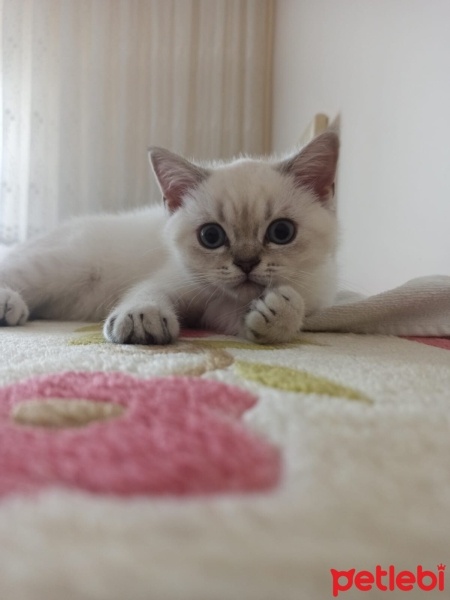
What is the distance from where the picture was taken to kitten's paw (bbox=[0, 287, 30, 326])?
3.96 ft

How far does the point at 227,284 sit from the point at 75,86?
2.09 m

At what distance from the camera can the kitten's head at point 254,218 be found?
990 mm

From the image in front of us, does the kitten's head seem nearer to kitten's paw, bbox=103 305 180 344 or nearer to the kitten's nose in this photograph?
the kitten's nose

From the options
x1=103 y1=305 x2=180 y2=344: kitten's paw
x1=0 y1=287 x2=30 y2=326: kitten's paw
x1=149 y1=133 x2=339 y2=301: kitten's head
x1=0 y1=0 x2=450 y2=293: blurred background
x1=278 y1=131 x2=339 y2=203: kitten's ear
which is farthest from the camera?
x1=0 y1=0 x2=450 y2=293: blurred background

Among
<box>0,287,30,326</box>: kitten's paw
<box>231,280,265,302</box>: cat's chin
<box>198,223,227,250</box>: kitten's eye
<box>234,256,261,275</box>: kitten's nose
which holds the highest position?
<box>198,223,227,250</box>: kitten's eye

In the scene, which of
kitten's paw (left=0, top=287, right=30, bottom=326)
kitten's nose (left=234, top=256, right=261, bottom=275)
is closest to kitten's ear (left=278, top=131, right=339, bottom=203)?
kitten's nose (left=234, top=256, right=261, bottom=275)

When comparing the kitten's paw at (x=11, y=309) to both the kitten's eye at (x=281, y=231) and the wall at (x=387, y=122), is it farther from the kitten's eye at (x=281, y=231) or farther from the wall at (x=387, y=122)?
the wall at (x=387, y=122)

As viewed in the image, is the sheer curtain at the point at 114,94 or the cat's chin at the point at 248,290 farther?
the sheer curtain at the point at 114,94

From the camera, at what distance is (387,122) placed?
1647 millimetres

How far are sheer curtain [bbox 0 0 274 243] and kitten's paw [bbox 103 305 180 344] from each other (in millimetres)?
1916

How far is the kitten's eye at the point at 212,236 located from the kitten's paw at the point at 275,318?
174 mm

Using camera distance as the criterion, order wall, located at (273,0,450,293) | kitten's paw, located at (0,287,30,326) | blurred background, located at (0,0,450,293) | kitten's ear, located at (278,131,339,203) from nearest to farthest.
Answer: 1. kitten's ear, located at (278,131,339,203)
2. kitten's paw, located at (0,287,30,326)
3. wall, located at (273,0,450,293)
4. blurred background, located at (0,0,450,293)

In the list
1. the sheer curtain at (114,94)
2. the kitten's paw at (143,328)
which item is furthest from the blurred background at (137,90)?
the kitten's paw at (143,328)

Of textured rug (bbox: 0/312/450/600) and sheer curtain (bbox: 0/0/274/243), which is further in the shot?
sheer curtain (bbox: 0/0/274/243)
